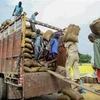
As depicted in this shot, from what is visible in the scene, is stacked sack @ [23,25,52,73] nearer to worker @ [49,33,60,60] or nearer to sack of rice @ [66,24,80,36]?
worker @ [49,33,60,60]

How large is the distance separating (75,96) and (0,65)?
2.84m

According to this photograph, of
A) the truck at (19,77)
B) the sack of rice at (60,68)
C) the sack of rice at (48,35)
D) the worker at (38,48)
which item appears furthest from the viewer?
the sack of rice at (48,35)

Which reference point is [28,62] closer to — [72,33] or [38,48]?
[38,48]

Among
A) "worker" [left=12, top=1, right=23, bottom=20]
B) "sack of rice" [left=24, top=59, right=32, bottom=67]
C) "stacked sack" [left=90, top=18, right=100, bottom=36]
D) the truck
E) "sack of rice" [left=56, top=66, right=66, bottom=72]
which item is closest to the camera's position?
"stacked sack" [left=90, top=18, right=100, bottom=36]

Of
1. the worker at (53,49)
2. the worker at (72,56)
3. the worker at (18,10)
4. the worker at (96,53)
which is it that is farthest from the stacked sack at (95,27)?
the worker at (18,10)

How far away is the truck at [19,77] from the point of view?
15.4ft

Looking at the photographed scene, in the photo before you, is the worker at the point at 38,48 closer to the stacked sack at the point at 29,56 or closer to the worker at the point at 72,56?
the stacked sack at the point at 29,56

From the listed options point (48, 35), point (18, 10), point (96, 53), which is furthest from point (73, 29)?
point (18, 10)

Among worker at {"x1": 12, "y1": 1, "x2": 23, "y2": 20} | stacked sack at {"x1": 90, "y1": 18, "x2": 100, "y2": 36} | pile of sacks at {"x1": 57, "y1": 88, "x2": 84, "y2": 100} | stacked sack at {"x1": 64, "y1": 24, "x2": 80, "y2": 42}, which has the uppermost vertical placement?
worker at {"x1": 12, "y1": 1, "x2": 23, "y2": 20}

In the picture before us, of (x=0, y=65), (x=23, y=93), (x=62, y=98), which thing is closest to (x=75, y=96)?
(x=62, y=98)

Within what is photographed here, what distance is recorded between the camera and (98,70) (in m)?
3.52

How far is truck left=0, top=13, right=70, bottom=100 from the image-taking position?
15.4ft

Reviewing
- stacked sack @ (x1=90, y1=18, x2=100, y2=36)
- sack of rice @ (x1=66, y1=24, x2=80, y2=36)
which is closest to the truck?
sack of rice @ (x1=66, y1=24, x2=80, y2=36)

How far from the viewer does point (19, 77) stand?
473cm
